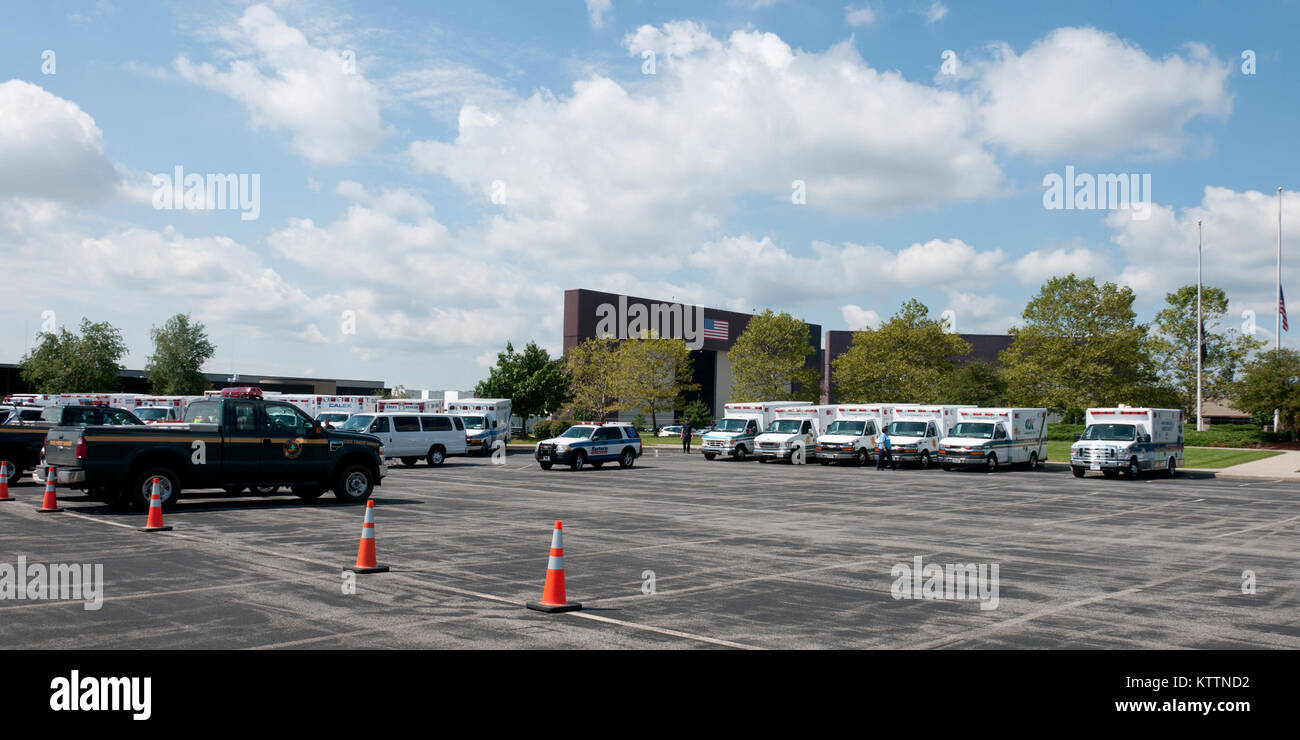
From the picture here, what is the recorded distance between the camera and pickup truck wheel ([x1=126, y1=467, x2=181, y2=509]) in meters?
16.4

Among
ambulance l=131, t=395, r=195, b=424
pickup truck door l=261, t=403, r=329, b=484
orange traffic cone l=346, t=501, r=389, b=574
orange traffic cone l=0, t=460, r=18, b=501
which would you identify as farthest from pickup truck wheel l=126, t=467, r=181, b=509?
ambulance l=131, t=395, r=195, b=424

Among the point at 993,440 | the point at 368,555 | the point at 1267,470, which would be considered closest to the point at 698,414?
the point at 993,440

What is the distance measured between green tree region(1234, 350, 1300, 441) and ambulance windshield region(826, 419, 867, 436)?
109 ft

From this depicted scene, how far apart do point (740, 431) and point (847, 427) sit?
5165mm

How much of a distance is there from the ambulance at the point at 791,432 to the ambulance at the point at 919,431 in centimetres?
371

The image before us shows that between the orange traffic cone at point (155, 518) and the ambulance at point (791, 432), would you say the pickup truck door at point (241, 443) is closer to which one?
the orange traffic cone at point (155, 518)

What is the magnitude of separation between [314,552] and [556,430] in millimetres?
54347

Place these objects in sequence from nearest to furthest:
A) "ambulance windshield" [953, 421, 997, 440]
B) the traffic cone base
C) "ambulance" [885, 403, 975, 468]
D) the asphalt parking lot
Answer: the asphalt parking lot → the traffic cone base → "ambulance windshield" [953, 421, 997, 440] → "ambulance" [885, 403, 975, 468]

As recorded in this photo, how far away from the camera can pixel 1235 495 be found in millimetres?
26859

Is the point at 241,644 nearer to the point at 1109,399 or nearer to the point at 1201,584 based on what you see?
the point at 1201,584

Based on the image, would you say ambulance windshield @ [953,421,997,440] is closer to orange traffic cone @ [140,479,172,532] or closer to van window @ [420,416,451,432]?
van window @ [420,416,451,432]

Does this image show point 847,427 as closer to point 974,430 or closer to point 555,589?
point 974,430

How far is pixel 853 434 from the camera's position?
41.9m

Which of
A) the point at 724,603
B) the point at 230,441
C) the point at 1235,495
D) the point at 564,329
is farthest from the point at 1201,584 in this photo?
the point at 564,329
